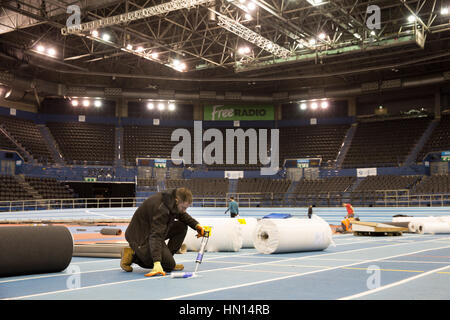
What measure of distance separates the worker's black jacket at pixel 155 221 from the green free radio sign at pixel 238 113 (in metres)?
36.0

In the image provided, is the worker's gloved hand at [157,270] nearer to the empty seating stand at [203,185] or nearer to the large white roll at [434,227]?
the large white roll at [434,227]

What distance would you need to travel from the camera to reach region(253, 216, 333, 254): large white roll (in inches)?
321

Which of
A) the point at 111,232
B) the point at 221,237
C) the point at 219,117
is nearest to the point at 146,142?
the point at 219,117

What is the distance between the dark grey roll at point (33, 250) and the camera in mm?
5207

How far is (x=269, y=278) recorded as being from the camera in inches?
203

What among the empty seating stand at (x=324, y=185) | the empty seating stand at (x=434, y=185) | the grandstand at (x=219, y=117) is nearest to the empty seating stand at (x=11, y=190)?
the grandstand at (x=219, y=117)

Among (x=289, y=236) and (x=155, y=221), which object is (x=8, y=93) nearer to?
(x=289, y=236)

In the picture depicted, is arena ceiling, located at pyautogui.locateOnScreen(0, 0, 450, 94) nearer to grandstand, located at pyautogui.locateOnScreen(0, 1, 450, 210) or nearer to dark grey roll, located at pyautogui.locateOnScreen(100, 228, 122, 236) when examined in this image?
grandstand, located at pyautogui.locateOnScreen(0, 1, 450, 210)

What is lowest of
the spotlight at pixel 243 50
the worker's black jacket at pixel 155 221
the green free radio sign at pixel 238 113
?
the worker's black jacket at pixel 155 221

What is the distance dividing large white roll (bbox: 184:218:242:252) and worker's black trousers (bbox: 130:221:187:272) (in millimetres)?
3038

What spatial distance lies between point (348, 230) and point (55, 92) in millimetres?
28830

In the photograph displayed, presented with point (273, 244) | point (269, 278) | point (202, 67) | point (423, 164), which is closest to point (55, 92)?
point (202, 67)

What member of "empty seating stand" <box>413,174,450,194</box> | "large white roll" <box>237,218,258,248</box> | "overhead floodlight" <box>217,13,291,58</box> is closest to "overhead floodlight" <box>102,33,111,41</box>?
"overhead floodlight" <box>217,13,291,58</box>
